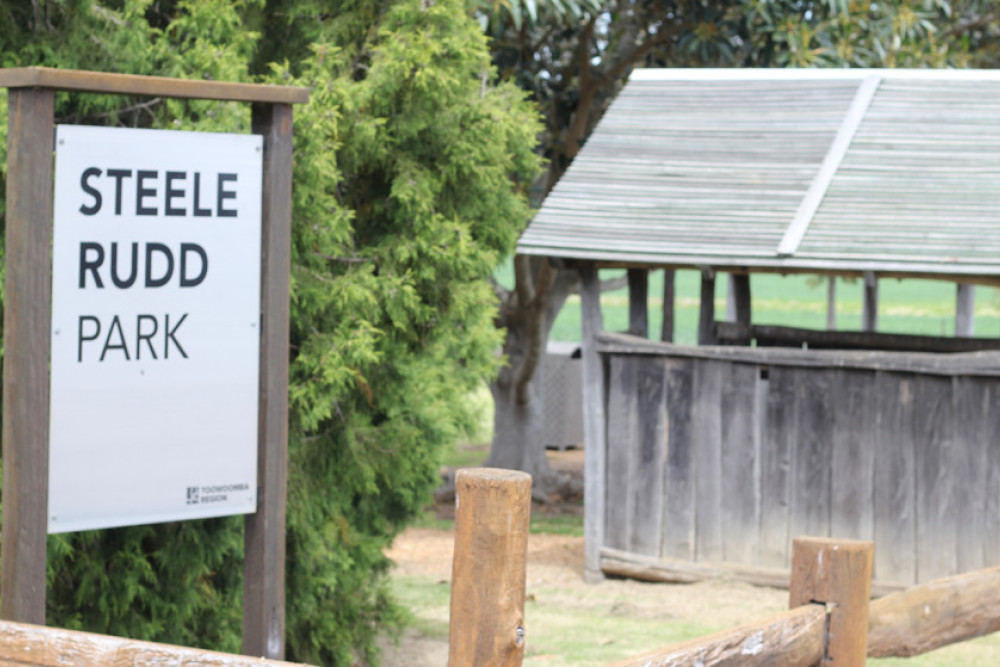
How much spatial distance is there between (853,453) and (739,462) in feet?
2.54

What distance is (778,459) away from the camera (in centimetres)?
857

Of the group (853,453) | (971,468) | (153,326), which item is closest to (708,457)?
(853,453)

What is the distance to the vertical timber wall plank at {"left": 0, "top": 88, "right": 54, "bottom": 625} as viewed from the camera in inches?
132

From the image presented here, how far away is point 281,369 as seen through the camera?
377cm

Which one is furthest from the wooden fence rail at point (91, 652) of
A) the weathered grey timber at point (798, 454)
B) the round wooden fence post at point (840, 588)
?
the weathered grey timber at point (798, 454)

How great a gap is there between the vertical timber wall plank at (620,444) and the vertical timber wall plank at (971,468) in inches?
86.0

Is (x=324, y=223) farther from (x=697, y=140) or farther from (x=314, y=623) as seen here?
(x=697, y=140)

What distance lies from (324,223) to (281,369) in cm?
159

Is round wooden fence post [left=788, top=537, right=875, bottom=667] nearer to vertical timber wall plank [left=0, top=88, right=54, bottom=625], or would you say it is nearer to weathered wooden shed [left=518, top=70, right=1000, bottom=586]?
vertical timber wall plank [left=0, top=88, right=54, bottom=625]

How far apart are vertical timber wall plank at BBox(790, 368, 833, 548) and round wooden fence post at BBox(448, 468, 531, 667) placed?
636 centimetres

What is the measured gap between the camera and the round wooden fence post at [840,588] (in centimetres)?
329

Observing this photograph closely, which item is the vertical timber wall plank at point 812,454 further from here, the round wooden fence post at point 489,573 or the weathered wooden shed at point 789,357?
the round wooden fence post at point 489,573

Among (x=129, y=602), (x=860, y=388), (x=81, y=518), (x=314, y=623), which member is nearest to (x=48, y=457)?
(x=81, y=518)

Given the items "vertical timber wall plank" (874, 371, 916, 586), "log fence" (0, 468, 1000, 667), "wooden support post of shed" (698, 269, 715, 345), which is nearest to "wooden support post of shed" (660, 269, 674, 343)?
"wooden support post of shed" (698, 269, 715, 345)
